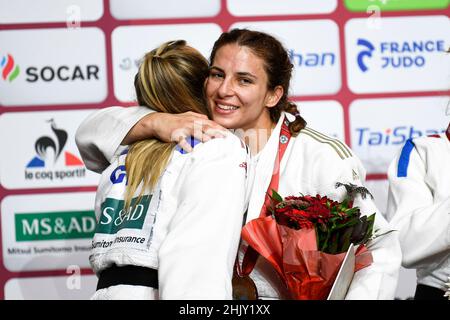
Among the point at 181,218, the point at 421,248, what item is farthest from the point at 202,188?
the point at 421,248

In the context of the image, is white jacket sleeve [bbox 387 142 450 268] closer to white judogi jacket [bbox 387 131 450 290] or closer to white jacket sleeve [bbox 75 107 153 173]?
white judogi jacket [bbox 387 131 450 290]

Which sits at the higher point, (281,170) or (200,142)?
(200,142)

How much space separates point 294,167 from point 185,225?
76cm

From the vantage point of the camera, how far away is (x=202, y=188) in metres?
1.88

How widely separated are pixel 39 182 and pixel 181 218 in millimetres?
1756

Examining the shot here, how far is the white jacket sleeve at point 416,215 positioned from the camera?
2531mm

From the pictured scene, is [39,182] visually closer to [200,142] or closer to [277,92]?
[277,92]

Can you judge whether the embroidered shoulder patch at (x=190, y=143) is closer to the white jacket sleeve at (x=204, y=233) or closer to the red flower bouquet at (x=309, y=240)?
the white jacket sleeve at (x=204, y=233)

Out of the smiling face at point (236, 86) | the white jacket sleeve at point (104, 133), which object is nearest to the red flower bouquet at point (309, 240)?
the white jacket sleeve at point (104, 133)

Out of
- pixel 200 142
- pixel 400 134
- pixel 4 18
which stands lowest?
pixel 400 134

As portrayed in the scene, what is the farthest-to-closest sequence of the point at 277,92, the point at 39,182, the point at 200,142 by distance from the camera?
the point at 39,182
the point at 277,92
the point at 200,142

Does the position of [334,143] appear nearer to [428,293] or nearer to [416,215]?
[416,215]

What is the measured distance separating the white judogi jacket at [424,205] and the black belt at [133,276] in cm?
100

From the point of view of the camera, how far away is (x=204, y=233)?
1.84m
